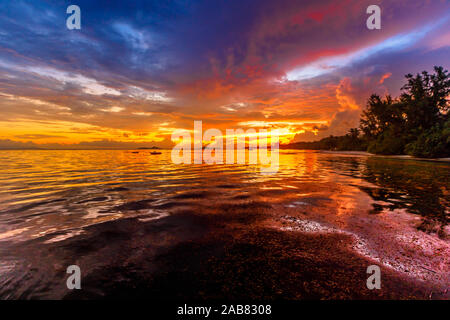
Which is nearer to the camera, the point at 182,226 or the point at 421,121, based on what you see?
the point at 182,226

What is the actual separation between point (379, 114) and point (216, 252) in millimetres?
81021

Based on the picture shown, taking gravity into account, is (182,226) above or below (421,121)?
below

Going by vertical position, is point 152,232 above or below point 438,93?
below

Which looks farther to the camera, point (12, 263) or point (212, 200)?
point (212, 200)

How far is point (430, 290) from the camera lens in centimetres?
311

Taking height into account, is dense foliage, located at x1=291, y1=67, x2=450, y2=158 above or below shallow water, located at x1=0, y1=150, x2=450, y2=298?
above

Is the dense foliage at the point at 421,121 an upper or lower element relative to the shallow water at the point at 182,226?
upper

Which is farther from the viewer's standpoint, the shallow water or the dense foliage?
the dense foliage

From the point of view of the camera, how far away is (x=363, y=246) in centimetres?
462

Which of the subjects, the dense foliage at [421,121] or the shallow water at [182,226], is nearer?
the shallow water at [182,226]

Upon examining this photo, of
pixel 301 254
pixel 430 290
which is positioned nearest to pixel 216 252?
pixel 301 254
